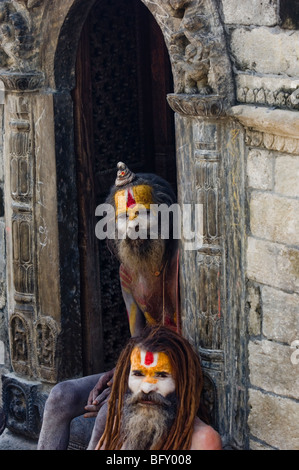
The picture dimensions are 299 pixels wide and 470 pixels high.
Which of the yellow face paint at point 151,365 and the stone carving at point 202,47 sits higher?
the stone carving at point 202,47

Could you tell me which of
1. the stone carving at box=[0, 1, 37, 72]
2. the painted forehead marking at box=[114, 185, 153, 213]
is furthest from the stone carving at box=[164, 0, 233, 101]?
the stone carving at box=[0, 1, 37, 72]

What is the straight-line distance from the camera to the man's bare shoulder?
21.4 ft

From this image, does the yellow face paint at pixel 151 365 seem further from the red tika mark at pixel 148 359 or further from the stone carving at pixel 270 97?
the stone carving at pixel 270 97

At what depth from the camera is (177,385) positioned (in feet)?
21.8

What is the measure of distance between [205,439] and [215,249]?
97 centimetres

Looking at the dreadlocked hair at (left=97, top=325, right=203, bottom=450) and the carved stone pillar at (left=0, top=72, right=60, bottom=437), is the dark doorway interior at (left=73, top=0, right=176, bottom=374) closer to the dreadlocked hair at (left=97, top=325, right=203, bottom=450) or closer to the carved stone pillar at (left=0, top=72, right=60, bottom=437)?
the carved stone pillar at (left=0, top=72, right=60, bottom=437)

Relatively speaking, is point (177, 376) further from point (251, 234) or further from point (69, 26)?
point (69, 26)

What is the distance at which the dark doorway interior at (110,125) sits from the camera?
792cm

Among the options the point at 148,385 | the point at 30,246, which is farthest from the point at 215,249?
the point at 30,246

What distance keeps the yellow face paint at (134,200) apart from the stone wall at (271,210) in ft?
2.58

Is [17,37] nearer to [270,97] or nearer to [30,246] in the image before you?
[30,246]

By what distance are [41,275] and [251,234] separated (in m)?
1.71

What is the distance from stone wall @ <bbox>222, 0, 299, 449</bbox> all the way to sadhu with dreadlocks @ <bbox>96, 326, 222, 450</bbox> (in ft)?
1.09

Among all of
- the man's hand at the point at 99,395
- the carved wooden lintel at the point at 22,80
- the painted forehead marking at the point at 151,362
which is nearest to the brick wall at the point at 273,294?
the painted forehead marking at the point at 151,362
